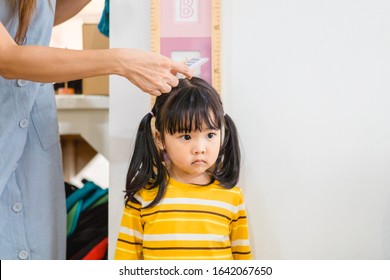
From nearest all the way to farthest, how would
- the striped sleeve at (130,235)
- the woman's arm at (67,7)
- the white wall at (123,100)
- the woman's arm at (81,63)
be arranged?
the woman's arm at (81,63), the striped sleeve at (130,235), the white wall at (123,100), the woman's arm at (67,7)

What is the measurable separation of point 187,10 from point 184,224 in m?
0.49

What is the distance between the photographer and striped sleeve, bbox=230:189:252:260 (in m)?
1.21

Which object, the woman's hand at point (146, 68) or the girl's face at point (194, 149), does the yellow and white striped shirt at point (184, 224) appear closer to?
the girl's face at point (194, 149)

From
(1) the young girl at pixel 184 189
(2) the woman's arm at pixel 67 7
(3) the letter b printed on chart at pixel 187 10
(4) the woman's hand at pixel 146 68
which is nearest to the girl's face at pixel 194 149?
(1) the young girl at pixel 184 189

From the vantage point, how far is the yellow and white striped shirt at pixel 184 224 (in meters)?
1.16

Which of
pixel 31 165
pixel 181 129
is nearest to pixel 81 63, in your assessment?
pixel 181 129

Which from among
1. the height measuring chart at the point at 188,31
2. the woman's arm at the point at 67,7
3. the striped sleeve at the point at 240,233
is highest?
the woman's arm at the point at 67,7

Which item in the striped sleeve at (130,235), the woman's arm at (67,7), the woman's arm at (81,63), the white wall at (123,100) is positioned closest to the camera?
the woman's arm at (81,63)

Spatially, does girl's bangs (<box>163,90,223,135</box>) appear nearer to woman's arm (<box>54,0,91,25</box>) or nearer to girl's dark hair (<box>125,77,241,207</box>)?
girl's dark hair (<box>125,77,241,207</box>)

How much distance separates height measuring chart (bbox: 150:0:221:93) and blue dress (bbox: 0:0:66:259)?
0.25 meters

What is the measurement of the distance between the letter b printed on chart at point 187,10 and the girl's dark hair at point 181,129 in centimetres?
18

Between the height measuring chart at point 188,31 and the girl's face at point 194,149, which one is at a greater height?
the height measuring chart at point 188,31

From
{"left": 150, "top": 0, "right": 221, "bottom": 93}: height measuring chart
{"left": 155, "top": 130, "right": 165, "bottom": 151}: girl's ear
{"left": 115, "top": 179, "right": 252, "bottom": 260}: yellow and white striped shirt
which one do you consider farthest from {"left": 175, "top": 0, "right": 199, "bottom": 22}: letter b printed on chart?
{"left": 115, "top": 179, "right": 252, "bottom": 260}: yellow and white striped shirt
